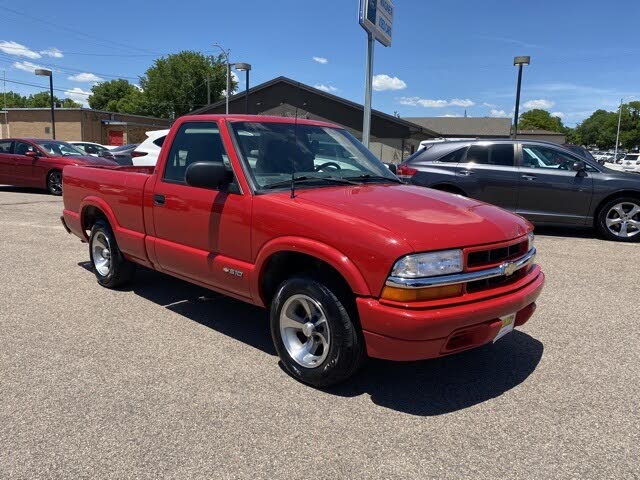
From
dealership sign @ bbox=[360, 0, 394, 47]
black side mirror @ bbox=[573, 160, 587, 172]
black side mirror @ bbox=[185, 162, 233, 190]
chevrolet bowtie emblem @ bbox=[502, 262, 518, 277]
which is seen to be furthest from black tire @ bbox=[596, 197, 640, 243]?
black side mirror @ bbox=[185, 162, 233, 190]

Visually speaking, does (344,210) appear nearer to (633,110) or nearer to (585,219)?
(585,219)

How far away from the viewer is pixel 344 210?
328cm

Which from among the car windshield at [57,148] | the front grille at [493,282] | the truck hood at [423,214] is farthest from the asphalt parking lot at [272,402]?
the car windshield at [57,148]

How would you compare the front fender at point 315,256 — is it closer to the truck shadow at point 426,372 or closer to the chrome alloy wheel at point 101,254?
the truck shadow at point 426,372

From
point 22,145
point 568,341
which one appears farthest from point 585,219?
point 22,145

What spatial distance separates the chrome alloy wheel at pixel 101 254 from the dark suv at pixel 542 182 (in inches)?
185

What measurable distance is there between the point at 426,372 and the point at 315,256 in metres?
1.26

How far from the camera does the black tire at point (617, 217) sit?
8.77 metres

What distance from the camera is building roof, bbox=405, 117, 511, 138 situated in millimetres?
62531

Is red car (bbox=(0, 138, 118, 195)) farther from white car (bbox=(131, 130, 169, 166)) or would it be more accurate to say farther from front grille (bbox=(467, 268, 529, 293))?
front grille (bbox=(467, 268, 529, 293))

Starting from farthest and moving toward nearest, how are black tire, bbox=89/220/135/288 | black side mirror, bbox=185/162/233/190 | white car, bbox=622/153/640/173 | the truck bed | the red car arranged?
white car, bbox=622/153/640/173 < the red car < black tire, bbox=89/220/135/288 < the truck bed < black side mirror, bbox=185/162/233/190

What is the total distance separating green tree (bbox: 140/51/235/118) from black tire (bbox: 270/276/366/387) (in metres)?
71.4

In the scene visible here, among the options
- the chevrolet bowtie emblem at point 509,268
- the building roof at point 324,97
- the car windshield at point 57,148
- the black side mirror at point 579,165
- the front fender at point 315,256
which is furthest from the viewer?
the building roof at point 324,97

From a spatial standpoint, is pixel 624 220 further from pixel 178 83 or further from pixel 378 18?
pixel 178 83
